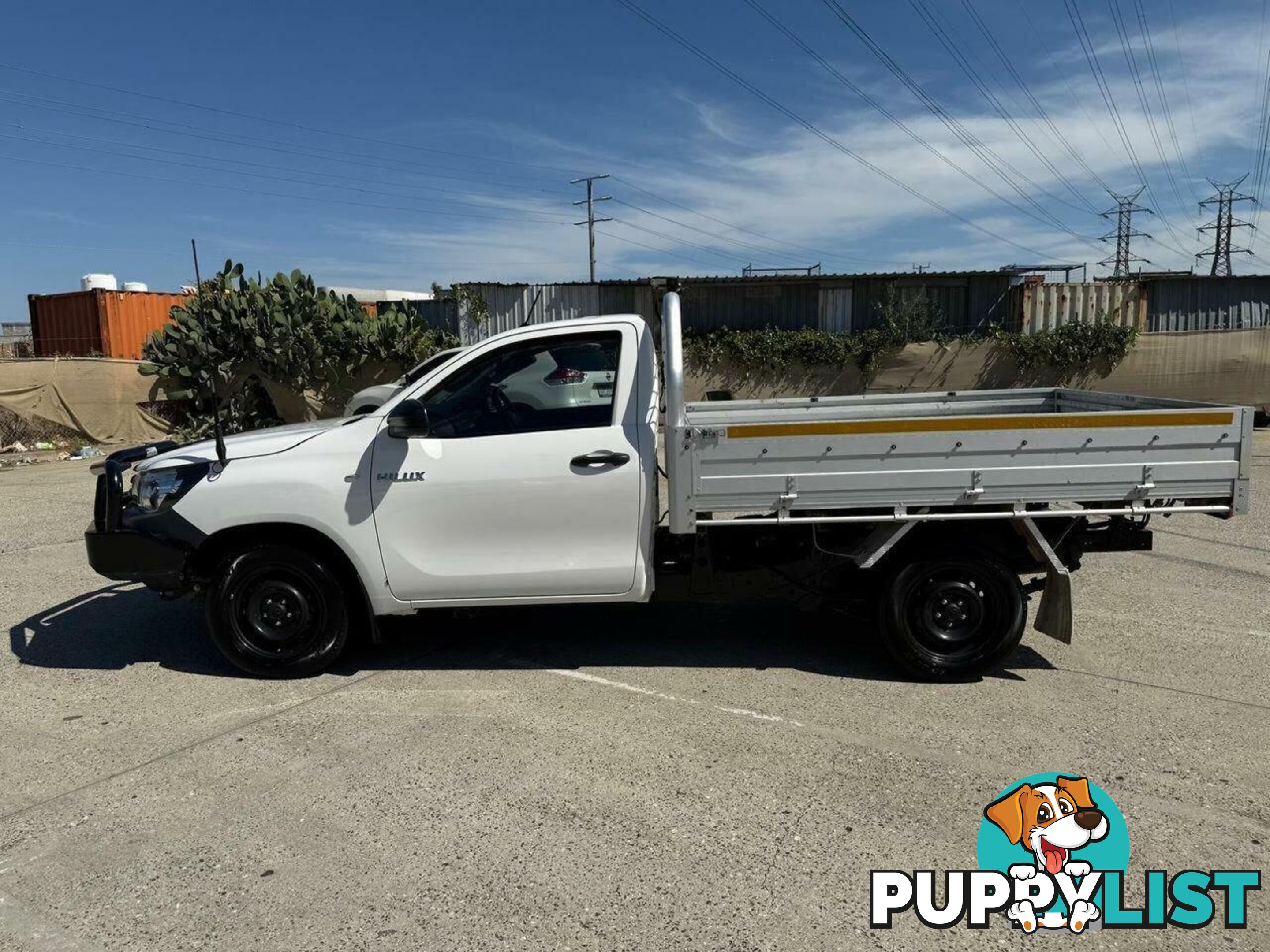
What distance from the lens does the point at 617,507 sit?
501 cm

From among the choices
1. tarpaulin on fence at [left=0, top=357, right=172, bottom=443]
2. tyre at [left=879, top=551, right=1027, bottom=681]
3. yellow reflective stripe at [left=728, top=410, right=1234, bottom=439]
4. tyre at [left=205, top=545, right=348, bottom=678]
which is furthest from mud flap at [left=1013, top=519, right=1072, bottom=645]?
tarpaulin on fence at [left=0, top=357, right=172, bottom=443]

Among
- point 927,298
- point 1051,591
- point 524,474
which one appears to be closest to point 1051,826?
point 1051,591

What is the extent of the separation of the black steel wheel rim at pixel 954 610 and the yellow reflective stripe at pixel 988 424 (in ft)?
2.65

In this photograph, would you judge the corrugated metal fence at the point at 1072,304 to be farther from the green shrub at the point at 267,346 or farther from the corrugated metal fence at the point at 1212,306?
the green shrub at the point at 267,346

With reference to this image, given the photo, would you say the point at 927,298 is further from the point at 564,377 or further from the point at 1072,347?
the point at 564,377

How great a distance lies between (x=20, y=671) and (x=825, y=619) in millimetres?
5091

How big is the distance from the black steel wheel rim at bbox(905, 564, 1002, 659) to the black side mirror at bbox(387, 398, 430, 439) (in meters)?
2.77

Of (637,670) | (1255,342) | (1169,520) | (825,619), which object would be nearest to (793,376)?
(1255,342)

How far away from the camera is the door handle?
16.3 feet

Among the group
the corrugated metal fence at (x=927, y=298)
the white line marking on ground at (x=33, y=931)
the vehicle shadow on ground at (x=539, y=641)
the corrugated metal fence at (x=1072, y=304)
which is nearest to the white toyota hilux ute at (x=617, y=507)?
the vehicle shadow on ground at (x=539, y=641)

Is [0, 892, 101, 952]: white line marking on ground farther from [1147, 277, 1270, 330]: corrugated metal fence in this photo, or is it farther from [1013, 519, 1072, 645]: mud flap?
[1147, 277, 1270, 330]: corrugated metal fence

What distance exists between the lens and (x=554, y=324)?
17.2 feet

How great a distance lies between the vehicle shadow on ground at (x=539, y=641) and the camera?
5.53 m

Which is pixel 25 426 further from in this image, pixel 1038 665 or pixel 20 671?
pixel 1038 665
